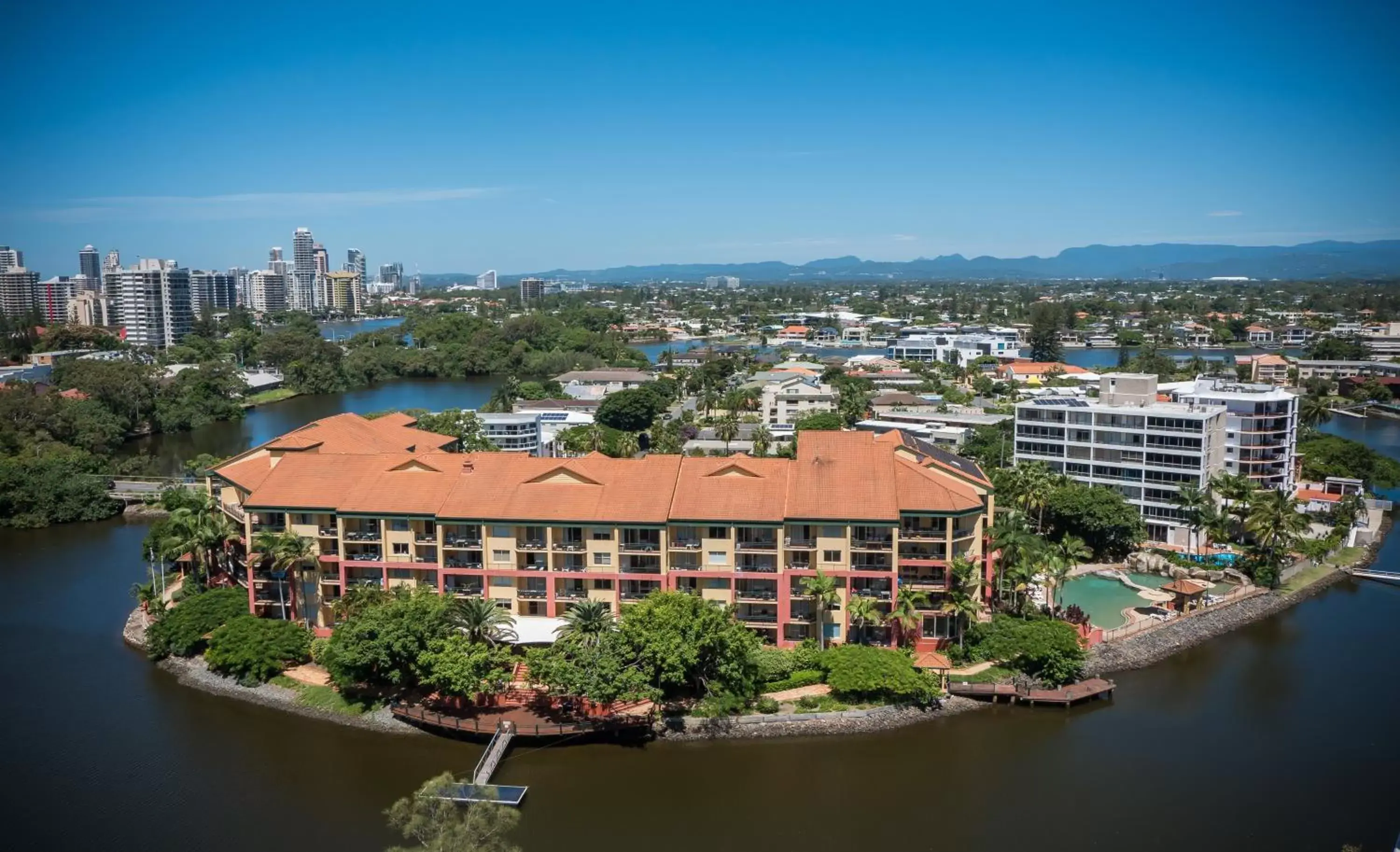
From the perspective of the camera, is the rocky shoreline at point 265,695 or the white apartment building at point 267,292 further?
the white apartment building at point 267,292

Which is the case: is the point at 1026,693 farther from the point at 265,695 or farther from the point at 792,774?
the point at 265,695

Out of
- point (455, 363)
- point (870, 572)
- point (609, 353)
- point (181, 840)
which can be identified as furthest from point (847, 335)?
point (181, 840)

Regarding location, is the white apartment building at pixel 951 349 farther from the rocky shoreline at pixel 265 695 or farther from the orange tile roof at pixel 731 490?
the rocky shoreline at pixel 265 695

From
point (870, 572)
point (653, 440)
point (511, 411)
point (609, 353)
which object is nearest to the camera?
point (870, 572)

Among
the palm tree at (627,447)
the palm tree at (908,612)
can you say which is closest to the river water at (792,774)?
the palm tree at (908,612)

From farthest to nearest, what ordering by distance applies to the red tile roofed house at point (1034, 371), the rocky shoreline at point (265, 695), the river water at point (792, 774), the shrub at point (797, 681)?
1. the red tile roofed house at point (1034, 371)
2. the shrub at point (797, 681)
3. the rocky shoreline at point (265, 695)
4. the river water at point (792, 774)

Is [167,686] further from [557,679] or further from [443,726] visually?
[557,679]
